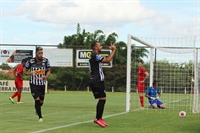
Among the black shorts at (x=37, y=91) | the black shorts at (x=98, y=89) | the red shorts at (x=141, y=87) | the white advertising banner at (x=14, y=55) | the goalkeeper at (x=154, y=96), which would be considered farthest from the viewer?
the white advertising banner at (x=14, y=55)

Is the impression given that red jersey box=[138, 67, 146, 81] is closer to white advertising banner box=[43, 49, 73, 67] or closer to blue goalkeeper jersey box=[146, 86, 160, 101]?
blue goalkeeper jersey box=[146, 86, 160, 101]

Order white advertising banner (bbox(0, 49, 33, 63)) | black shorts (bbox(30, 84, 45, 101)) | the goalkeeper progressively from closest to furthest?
black shorts (bbox(30, 84, 45, 101))
the goalkeeper
white advertising banner (bbox(0, 49, 33, 63))

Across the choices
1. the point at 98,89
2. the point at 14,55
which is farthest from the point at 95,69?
the point at 14,55

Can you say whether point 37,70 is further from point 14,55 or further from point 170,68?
point 14,55

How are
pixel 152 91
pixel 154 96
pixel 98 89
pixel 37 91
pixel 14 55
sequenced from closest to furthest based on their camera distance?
1. pixel 98 89
2. pixel 37 91
3. pixel 154 96
4. pixel 152 91
5. pixel 14 55

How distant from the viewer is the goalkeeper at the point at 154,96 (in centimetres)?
1898

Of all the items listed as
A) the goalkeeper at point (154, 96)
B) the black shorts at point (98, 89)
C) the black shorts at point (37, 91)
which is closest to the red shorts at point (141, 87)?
the goalkeeper at point (154, 96)

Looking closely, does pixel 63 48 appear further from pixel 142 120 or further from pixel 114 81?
pixel 142 120

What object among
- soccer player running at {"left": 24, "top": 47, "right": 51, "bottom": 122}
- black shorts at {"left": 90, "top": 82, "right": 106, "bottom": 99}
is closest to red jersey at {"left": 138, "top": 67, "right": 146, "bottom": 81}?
soccer player running at {"left": 24, "top": 47, "right": 51, "bottom": 122}

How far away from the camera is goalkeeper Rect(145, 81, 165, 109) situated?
18984 mm

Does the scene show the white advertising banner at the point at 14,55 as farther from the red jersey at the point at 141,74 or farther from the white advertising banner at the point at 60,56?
the red jersey at the point at 141,74

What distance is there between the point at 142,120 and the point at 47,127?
Answer: 3.09 m

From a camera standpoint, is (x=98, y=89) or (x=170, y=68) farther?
(x=170, y=68)

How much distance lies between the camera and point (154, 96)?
19094 millimetres
